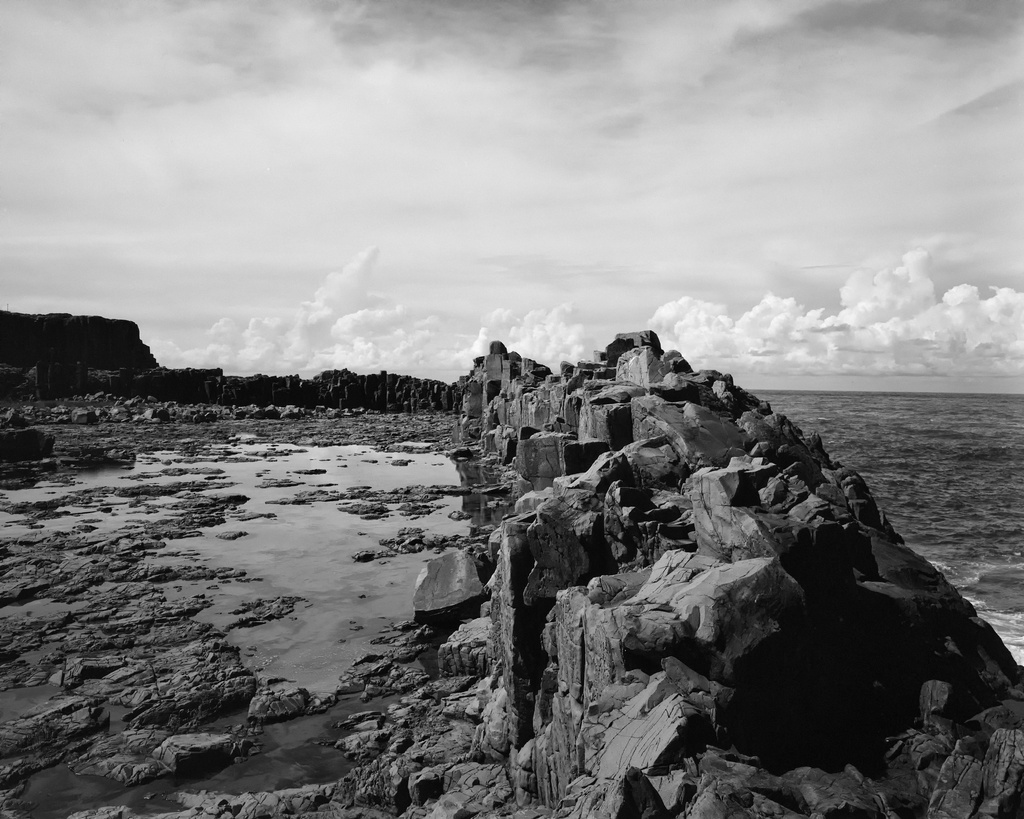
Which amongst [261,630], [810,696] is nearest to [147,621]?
[261,630]

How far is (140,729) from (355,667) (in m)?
5.61

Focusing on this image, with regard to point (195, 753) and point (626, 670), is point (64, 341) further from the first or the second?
point (626, 670)

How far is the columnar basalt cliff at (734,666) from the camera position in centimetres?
843

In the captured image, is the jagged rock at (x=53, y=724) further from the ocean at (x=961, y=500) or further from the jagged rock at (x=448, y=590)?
the ocean at (x=961, y=500)

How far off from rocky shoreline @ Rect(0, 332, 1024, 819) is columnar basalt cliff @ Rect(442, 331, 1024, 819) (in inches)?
1.8

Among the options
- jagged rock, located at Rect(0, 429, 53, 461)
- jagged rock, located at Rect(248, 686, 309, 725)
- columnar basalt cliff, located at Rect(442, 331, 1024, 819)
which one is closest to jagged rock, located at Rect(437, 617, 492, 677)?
columnar basalt cliff, located at Rect(442, 331, 1024, 819)

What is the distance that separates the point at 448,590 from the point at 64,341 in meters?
205

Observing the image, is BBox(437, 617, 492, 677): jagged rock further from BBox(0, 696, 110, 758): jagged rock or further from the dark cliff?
the dark cliff

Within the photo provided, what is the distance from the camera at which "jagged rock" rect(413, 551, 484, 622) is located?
74.2 ft

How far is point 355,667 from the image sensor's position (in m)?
19.5

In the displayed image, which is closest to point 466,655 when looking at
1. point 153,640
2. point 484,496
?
point 153,640

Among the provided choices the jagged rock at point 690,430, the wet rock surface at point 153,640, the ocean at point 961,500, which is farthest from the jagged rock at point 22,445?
the ocean at point 961,500

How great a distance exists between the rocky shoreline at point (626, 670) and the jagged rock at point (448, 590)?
3.8 inches

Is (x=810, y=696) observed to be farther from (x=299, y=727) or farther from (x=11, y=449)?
(x=11, y=449)
